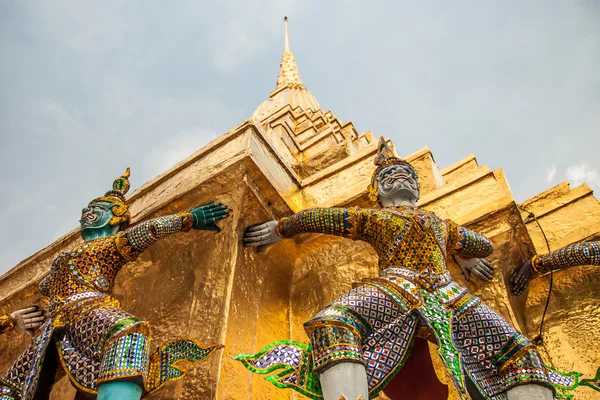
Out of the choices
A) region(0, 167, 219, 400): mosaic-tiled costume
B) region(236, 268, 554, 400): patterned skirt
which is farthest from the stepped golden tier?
region(236, 268, 554, 400): patterned skirt

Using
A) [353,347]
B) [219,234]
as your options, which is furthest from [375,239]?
[219,234]

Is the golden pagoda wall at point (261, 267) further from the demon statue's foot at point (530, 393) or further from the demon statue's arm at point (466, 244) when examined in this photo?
the demon statue's foot at point (530, 393)

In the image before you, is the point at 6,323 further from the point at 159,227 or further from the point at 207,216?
the point at 207,216

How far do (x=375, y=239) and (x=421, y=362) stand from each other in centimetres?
71

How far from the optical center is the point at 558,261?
3598 millimetres

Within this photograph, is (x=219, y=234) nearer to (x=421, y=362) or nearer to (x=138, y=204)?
(x=138, y=204)

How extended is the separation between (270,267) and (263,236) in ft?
1.59

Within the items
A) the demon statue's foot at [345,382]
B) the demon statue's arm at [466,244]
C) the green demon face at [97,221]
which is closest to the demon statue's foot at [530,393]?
the demon statue's foot at [345,382]

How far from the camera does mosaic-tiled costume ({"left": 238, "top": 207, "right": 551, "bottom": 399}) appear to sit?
8.36ft

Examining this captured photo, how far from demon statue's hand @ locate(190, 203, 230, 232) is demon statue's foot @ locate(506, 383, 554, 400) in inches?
74.2

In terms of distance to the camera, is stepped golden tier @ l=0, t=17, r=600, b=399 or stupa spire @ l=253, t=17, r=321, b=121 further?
stupa spire @ l=253, t=17, r=321, b=121

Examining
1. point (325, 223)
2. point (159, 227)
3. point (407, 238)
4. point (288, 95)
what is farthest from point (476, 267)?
point (288, 95)

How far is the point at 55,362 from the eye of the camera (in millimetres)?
3027

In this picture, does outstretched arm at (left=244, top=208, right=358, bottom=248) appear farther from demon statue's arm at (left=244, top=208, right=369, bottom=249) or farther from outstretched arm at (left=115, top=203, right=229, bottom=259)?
outstretched arm at (left=115, top=203, right=229, bottom=259)
